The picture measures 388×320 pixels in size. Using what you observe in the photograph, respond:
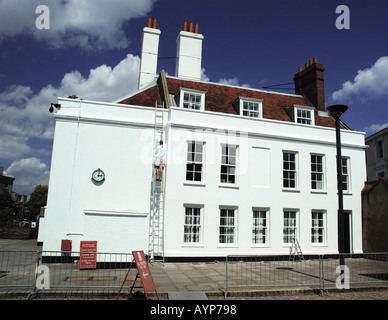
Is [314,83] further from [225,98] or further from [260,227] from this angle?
[260,227]

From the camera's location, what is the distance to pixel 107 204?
588 inches

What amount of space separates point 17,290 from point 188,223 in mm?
8560

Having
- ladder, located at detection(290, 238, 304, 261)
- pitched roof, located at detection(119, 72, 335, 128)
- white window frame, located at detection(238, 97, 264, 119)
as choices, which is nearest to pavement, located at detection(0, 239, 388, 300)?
ladder, located at detection(290, 238, 304, 261)

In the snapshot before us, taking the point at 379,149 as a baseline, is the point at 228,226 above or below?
below

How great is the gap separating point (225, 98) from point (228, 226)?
8.69m

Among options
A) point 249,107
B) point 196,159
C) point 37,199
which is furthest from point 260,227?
point 37,199

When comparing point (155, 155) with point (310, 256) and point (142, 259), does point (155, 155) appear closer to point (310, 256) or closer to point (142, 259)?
point (142, 259)

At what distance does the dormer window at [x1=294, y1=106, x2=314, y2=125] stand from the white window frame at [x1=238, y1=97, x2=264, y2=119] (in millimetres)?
2691

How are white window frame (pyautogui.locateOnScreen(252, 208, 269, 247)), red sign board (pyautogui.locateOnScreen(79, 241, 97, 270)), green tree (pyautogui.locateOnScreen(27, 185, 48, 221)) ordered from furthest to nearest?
green tree (pyautogui.locateOnScreen(27, 185, 48, 221)) < white window frame (pyautogui.locateOnScreen(252, 208, 269, 247)) < red sign board (pyautogui.locateOnScreen(79, 241, 97, 270))

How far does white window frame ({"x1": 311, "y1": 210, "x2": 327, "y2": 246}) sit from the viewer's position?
17.7 meters

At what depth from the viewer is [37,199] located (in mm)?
70375

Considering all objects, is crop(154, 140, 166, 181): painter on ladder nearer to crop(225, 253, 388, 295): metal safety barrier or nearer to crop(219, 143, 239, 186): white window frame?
crop(219, 143, 239, 186): white window frame

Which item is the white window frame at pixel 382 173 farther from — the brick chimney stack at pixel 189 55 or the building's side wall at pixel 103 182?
the building's side wall at pixel 103 182
